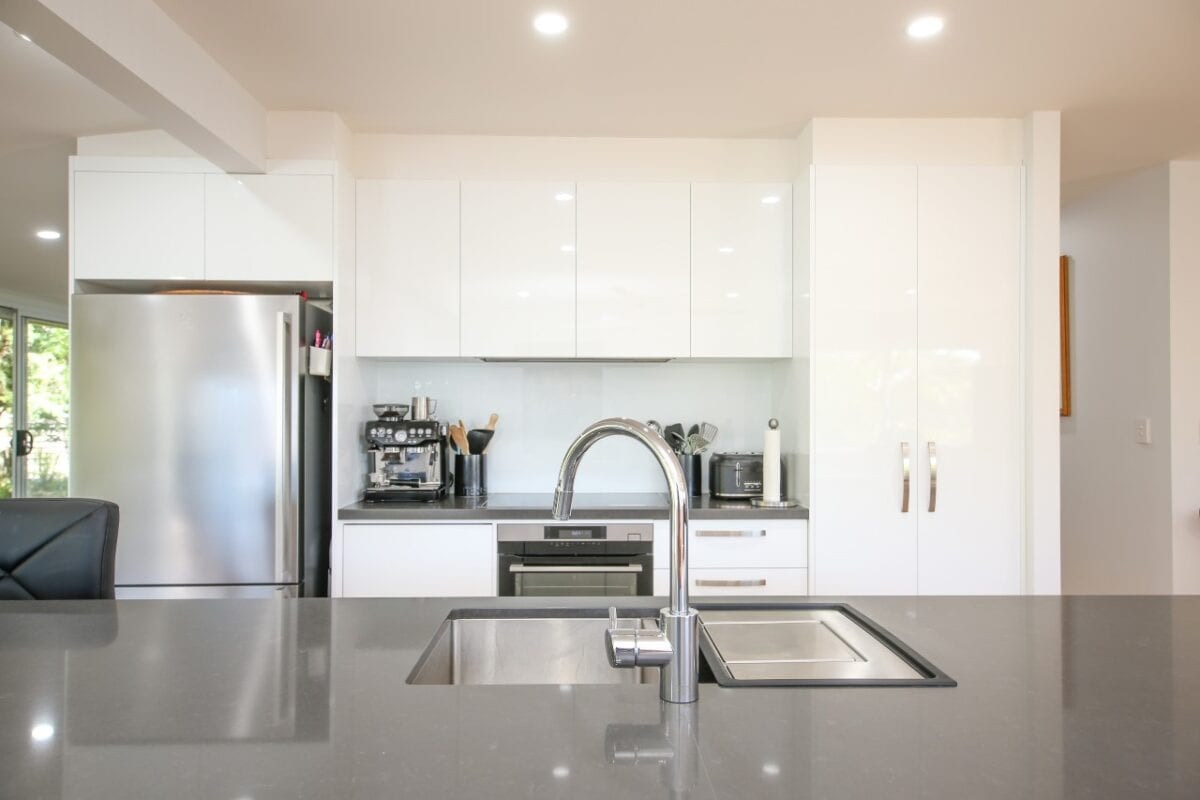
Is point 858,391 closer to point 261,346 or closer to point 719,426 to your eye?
point 719,426

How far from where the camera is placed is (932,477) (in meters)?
2.77

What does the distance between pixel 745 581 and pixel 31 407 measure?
6.11 meters

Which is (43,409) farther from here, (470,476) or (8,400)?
(470,476)

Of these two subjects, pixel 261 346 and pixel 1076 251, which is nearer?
pixel 261 346

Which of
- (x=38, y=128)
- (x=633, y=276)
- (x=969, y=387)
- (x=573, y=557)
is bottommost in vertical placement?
(x=573, y=557)

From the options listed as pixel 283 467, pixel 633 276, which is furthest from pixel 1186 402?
pixel 283 467

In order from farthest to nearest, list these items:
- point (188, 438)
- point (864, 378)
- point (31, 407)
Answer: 1. point (31, 407)
2. point (864, 378)
3. point (188, 438)

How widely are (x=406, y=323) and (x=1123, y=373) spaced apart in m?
Answer: 3.38

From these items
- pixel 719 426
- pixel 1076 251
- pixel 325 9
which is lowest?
pixel 719 426

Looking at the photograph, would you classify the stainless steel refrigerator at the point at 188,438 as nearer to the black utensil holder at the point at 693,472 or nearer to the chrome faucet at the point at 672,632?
the black utensil holder at the point at 693,472

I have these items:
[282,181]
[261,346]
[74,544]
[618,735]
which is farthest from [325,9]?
[618,735]

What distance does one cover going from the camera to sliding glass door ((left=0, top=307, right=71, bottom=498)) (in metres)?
5.79

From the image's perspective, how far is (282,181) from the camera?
2.77 m

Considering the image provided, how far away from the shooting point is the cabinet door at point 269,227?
2.74 metres
